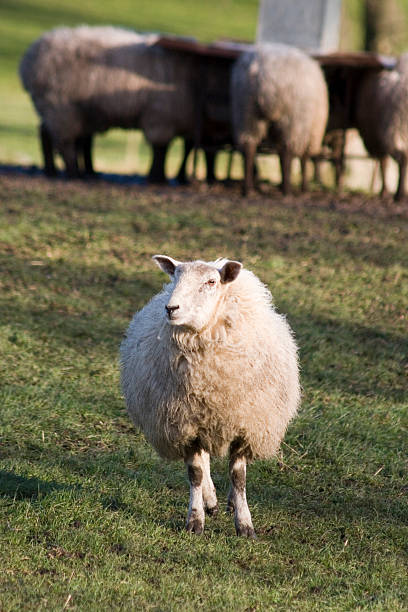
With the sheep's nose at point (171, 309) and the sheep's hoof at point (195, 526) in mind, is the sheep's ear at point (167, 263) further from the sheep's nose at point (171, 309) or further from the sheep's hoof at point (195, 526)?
the sheep's hoof at point (195, 526)

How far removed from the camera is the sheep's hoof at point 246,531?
4258 mm

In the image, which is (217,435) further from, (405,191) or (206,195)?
(405,191)

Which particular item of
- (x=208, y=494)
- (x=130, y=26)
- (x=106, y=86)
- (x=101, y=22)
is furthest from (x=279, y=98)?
(x=101, y=22)

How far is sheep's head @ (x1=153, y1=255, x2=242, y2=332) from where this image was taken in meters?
3.93

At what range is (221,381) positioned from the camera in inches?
165

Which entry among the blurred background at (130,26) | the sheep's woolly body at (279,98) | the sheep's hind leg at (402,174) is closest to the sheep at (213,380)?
the sheep's woolly body at (279,98)

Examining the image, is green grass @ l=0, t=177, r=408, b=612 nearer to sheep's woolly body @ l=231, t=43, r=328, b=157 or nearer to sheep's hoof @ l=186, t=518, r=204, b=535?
sheep's hoof @ l=186, t=518, r=204, b=535

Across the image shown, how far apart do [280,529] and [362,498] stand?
2.17 feet

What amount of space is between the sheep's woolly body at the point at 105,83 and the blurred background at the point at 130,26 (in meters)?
3.20

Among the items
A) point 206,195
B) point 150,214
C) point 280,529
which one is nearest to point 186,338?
point 280,529

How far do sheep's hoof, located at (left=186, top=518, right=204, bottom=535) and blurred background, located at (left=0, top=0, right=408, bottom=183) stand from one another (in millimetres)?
11289

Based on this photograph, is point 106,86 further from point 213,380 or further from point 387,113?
point 213,380

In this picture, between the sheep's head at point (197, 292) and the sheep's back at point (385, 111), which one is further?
the sheep's back at point (385, 111)

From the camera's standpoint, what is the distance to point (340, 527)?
4.50 metres
